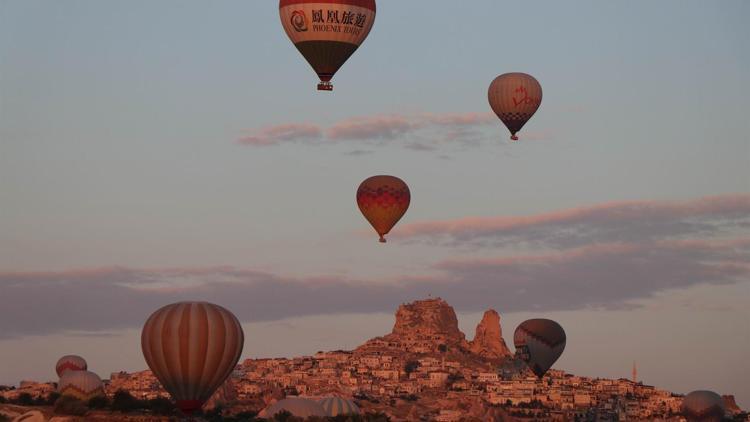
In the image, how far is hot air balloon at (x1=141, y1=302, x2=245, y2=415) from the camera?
76.8 metres

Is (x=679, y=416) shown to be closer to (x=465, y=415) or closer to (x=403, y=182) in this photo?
(x=465, y=415)

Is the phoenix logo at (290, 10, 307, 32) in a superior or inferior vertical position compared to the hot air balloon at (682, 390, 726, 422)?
superior

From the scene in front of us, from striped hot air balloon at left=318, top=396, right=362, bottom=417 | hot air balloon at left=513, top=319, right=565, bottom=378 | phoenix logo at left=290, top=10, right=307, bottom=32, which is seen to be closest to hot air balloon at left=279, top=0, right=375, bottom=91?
phoenix logo at left=290, top=10, right=307, bottom=32

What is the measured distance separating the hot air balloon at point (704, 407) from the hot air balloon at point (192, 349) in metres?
82.7

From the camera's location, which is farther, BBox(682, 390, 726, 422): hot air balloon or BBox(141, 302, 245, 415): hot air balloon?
BBox(682, 390, 726, 422): hot air balloon

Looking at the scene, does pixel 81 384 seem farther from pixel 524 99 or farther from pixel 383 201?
pixel 524 99

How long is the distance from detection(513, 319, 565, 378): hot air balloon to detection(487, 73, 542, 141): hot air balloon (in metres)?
35.4

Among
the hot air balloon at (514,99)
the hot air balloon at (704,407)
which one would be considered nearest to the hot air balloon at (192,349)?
the hot air balloon at (514,99)

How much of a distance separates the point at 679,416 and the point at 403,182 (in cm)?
9144

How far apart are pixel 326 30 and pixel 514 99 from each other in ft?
69.7

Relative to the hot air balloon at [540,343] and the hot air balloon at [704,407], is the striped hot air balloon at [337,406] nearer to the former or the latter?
the hot air balloon at [540,343]

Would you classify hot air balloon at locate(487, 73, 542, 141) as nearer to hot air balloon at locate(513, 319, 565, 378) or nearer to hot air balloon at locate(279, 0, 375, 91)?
hot air balloon at locate(279, 0, 375, 91)

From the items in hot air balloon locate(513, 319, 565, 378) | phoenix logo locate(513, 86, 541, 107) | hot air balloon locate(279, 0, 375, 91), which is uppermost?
phoenix logo locate(513, 86, 541, 107)

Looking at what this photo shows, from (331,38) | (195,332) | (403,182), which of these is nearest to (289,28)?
(331,38)
